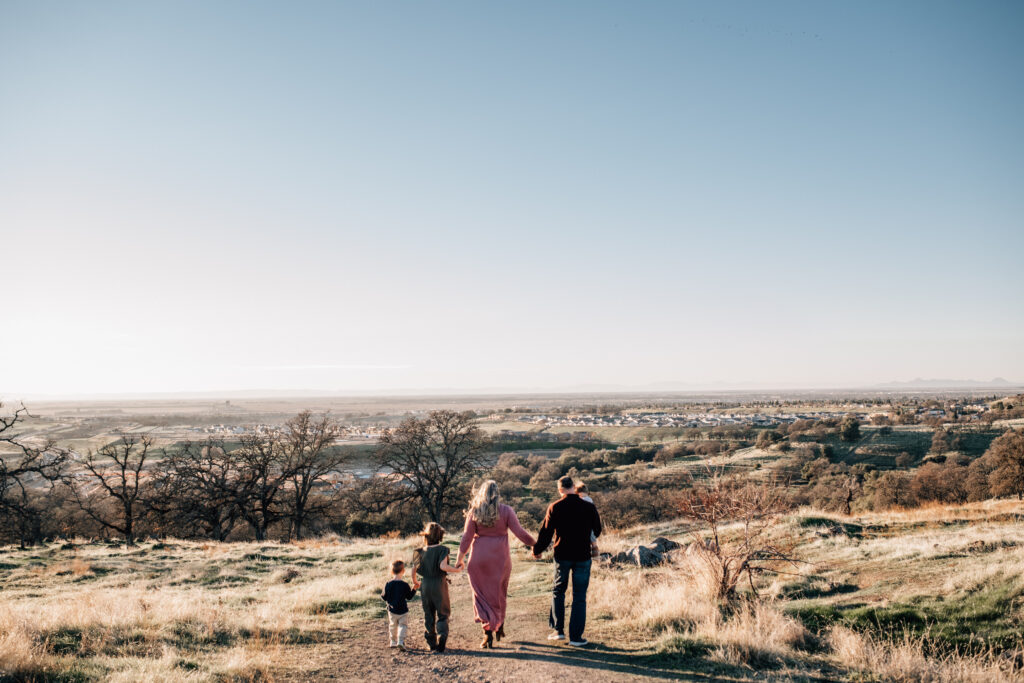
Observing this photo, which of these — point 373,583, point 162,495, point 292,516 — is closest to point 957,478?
point 373,583

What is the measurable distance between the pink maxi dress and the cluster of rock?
23.3 ft

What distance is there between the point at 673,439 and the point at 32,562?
72.3 metres

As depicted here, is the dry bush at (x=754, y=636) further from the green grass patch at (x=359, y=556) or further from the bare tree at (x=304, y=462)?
the bare tree at (x=304, y=462)

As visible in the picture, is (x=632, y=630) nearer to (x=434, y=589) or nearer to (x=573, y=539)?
(x=573, y=539)

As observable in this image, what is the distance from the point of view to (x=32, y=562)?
1845cm

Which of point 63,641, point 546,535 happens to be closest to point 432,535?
point 546,535

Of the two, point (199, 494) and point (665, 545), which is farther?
point (199, 494)

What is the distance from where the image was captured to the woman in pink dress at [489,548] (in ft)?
21.6

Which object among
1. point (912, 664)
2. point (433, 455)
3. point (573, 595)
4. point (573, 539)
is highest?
point (573, 539)

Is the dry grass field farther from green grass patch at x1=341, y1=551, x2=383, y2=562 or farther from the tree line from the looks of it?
the tree line

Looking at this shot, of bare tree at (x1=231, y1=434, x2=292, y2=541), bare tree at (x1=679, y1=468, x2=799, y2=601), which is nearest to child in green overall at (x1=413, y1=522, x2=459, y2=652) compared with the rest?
bare tree at (x1=679, y1=468, x2=799, y2=601)

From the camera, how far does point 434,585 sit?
660 cm

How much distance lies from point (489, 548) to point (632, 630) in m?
2.99

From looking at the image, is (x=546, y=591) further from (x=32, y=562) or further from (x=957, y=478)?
(x=957, y=478)
